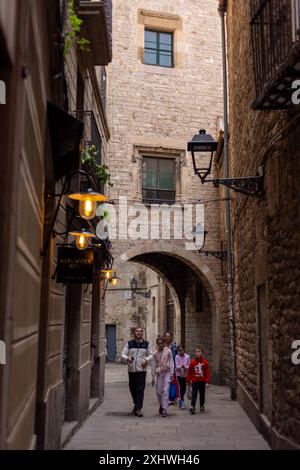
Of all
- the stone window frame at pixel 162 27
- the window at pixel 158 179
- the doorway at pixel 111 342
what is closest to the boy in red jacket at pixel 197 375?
the window at pixel 158 179

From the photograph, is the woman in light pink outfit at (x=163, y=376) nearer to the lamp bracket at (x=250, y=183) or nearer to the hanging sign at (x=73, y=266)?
the lamp bracket at (x=250, y=183)

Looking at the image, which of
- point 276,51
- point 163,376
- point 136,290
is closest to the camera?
point 276,51

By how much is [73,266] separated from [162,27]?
1392 cm

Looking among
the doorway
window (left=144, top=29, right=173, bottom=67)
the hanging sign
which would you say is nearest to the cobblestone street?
the hanging sign

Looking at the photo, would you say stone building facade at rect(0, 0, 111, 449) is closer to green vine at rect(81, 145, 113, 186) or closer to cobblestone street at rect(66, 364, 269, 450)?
cobblestone street at rect(66, 364, 269, 450)

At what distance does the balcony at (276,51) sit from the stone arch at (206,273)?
10218 mm

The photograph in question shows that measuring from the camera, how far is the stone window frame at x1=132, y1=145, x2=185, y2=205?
1745 centimetres

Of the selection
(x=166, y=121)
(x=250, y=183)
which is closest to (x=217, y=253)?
(x=166, y=121)

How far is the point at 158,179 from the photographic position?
58.3 feet

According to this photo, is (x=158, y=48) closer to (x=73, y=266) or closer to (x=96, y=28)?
(x=96, y=28)

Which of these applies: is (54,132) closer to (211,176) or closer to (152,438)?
(152,438)

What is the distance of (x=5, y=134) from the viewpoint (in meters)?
3.21

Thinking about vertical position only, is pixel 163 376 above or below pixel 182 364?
below

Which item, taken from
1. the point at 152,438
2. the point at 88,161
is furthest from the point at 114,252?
the point at 152,438
